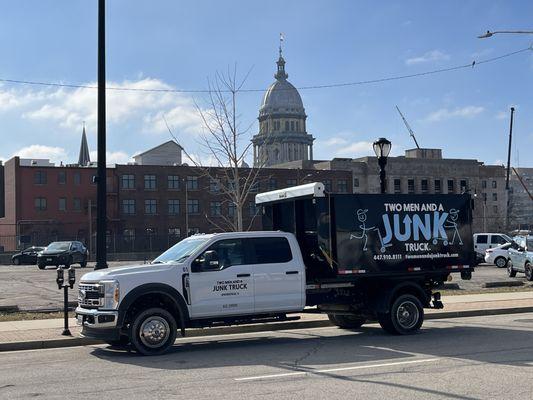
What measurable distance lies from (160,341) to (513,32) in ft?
48.9

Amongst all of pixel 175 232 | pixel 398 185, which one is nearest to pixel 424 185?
pixel 398 185

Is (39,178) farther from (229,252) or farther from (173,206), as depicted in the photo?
(229,252)

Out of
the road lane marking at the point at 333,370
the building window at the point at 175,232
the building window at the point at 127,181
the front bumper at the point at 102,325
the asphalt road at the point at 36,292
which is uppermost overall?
the building window at the point at 127,181

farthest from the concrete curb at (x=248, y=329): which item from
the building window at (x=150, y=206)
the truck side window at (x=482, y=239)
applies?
the building window at (x=150, y=206)

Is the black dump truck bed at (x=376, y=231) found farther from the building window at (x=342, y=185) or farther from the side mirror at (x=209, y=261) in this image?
the building window at (x=342, y=185)

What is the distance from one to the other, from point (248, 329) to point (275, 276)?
296 centimetres

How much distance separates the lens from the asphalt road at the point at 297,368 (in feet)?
27.8

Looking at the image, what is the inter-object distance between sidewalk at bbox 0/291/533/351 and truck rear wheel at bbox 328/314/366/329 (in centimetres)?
61

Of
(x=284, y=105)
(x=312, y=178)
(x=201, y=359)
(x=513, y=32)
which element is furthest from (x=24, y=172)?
(x=284, y=105)

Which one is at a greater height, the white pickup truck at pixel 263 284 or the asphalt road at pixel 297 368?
the white pickup truck at pixel 263 284

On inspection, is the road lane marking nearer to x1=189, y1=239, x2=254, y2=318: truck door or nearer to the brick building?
x1=189, y1=239, x2=254, y2=318: truck door

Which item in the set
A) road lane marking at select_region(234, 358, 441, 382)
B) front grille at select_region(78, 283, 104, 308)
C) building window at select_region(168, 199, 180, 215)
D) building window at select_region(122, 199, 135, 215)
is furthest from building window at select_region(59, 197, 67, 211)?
road lane marking at select_region(234, 358, 441, 382)

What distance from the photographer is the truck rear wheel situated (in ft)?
49.6

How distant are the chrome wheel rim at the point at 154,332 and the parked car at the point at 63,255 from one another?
32139mm
